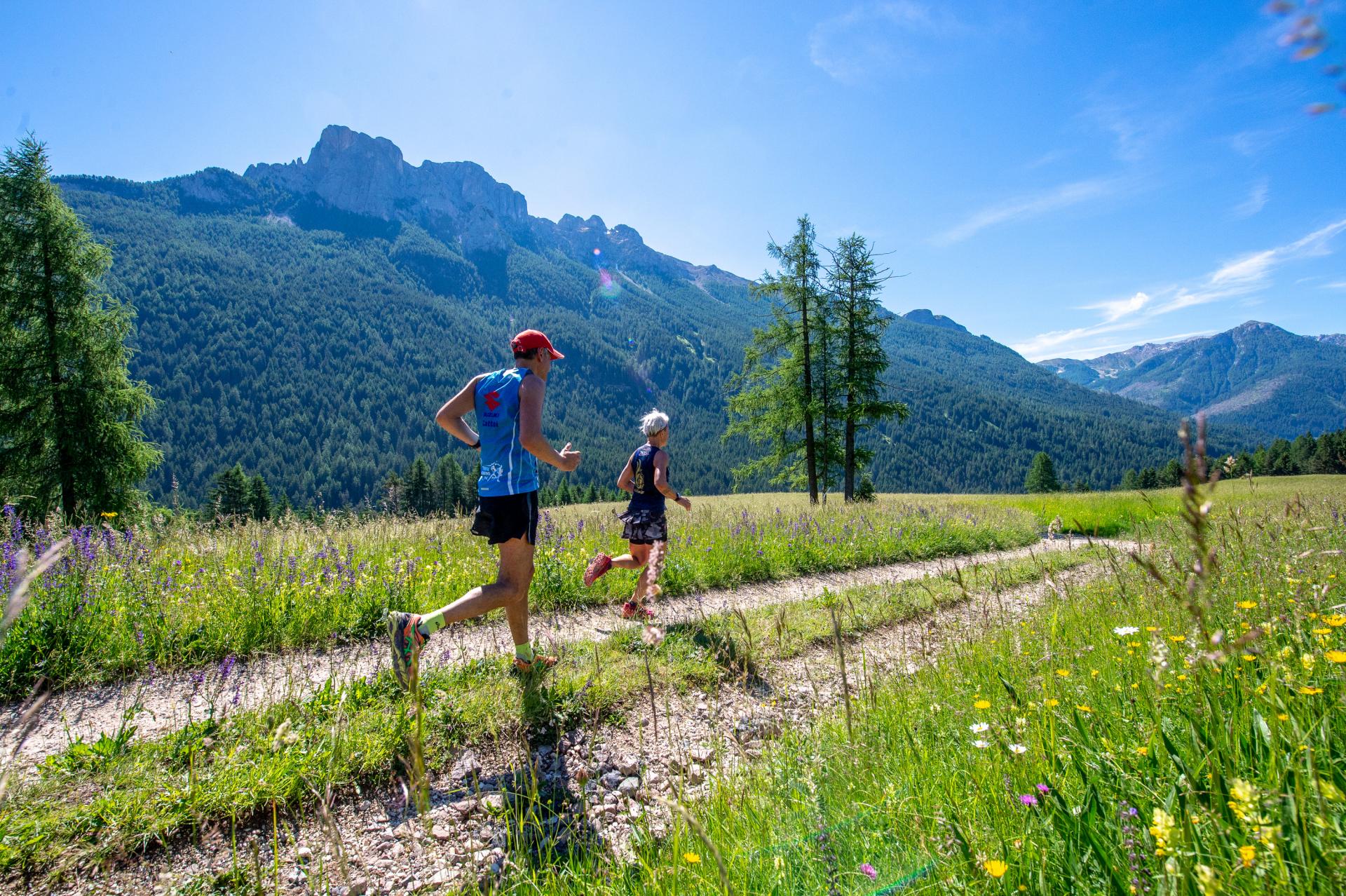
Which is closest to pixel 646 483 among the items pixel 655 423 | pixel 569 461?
pixel 655 423

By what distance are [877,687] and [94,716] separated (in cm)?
532

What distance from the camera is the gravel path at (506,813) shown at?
8.50 ft

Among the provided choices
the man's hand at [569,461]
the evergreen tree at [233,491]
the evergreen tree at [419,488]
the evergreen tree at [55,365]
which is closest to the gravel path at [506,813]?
the man's hand at [569,461]

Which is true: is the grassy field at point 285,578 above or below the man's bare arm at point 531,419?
below

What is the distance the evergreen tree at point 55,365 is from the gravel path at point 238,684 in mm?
15390

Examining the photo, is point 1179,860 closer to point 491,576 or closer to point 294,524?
point 491,576

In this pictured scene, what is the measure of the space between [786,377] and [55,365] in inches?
907

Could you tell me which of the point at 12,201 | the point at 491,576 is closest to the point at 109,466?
the point at 12,201

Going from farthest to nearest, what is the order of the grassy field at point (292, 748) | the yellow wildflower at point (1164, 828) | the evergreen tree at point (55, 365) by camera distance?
the evergreen tree at point (55, 365), the grassy field at point (292, 748), the yellow wildflower at point (1164, 828)

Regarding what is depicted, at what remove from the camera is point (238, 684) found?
4.35 meters

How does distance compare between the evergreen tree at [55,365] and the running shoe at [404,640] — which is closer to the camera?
the running shoe at [404,640]

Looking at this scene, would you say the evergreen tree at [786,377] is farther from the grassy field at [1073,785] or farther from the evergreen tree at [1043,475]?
the evergreen tree at [1043,475]

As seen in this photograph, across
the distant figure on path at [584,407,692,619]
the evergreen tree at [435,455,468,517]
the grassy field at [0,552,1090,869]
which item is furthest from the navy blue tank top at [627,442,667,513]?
the evergreen tree at [435,455,468,517]

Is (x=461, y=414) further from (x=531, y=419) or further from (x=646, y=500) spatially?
(x=646, y=500)
